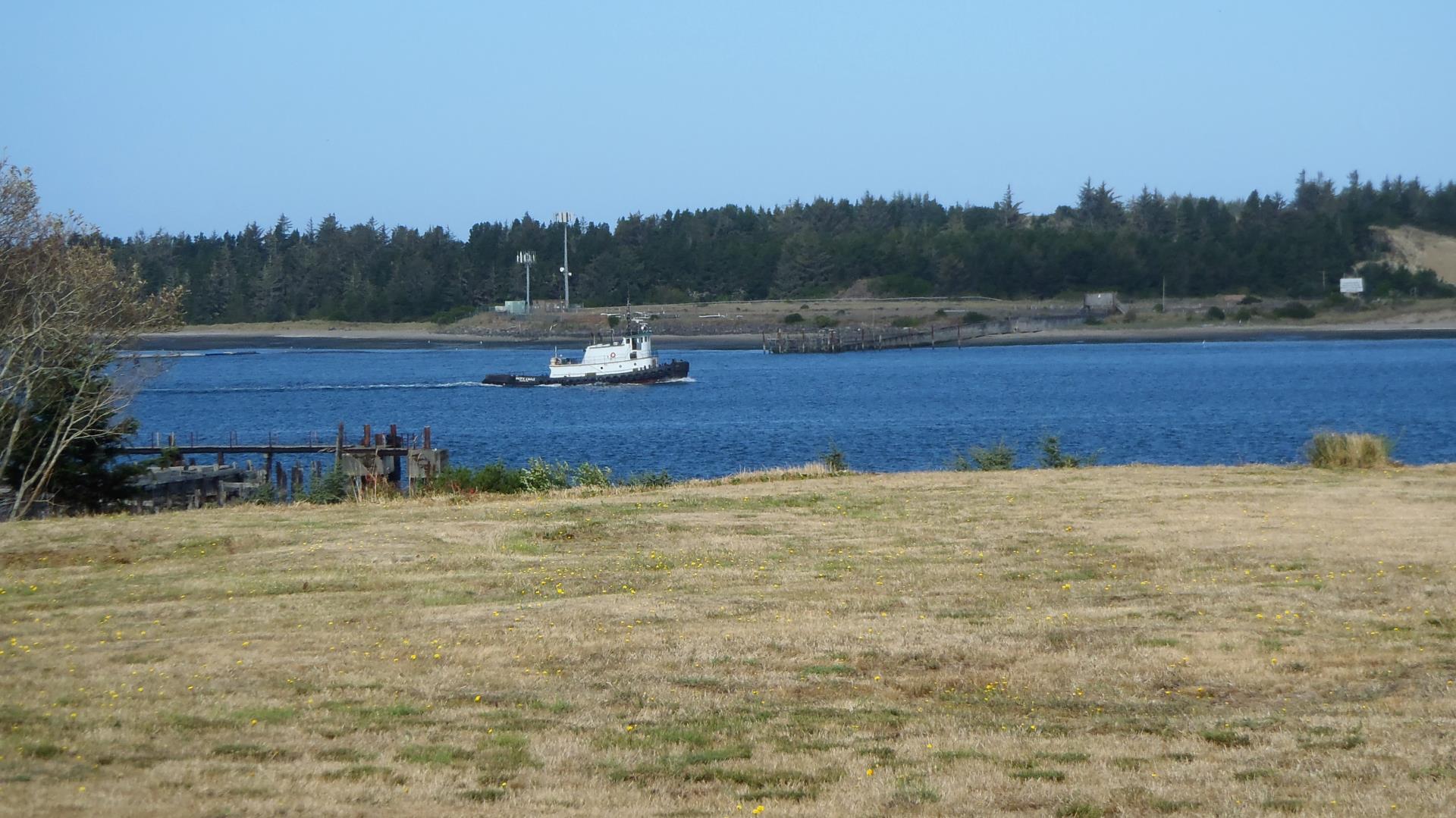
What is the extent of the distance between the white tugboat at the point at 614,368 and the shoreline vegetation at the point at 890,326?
1446 inches

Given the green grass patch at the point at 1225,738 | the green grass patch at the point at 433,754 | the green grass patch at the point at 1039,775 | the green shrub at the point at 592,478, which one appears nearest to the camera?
the green grass patch at the point at 1039,775

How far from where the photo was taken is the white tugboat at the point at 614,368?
85.0m

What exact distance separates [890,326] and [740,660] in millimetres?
129493

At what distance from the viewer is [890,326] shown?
458 ft

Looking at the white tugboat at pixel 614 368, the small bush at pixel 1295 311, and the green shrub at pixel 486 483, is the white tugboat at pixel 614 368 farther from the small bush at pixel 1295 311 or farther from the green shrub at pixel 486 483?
the small bush at pixel 1295 311

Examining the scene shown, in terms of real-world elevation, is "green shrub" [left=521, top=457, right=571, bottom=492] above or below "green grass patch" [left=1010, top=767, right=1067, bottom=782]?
below

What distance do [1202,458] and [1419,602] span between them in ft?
110

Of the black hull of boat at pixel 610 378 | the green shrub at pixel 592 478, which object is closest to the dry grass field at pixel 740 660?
the green shrub at pixel 592 478

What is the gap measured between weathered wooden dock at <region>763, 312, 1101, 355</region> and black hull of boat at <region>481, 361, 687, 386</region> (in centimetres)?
3776

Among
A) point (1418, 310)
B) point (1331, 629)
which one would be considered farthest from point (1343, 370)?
point (1331, 629)

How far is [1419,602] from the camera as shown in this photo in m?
13.5

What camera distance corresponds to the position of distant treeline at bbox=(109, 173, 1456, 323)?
479 feet

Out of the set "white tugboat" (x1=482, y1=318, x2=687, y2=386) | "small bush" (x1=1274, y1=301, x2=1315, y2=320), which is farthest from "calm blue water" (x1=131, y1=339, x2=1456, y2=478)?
"small bush" (x1=1274, y1=301, x2=1315, y2=320)

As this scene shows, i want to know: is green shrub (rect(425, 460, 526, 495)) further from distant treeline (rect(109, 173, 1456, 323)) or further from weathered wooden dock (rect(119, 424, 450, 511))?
distant treeline (rect(109, 173, 1456, 323))
